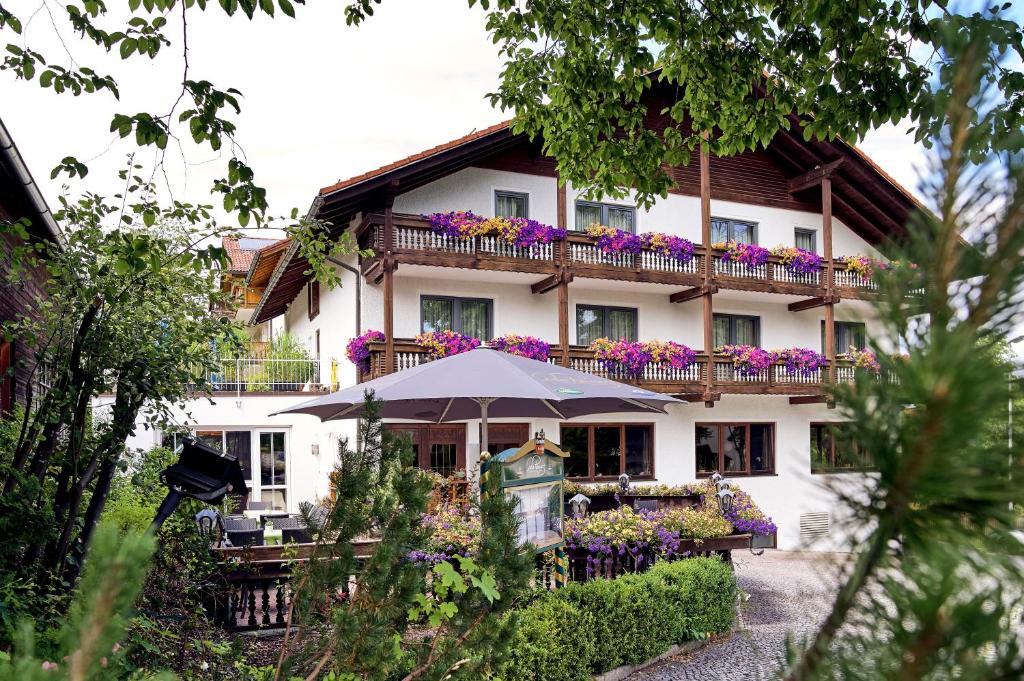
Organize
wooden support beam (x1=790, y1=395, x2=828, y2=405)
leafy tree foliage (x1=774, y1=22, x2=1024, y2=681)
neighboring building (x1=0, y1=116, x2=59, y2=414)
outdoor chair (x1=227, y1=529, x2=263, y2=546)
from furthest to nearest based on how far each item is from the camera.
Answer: wooden support beam (x1=790, y1=395, x2=828, y2=405)
outdoor chair (x1=227, y1=529, x2=263, y2=546)
neighboring building (x1=0, y1=116, x2=59, y2=414)
leafy tree foliage (x1=774, y1=22, x2=1024, y2=681)

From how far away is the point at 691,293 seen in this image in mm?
18812

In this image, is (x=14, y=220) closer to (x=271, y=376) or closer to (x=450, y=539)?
(x=450, y=539)

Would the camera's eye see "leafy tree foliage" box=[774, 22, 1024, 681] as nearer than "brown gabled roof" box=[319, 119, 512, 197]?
Yes

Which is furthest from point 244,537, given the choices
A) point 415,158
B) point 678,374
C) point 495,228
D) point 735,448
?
point 735,448

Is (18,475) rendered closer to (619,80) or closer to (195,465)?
(195,465)

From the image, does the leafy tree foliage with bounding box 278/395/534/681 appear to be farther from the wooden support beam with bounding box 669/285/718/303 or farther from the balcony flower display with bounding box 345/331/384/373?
the wooden support beam with bounding box 669/285/718/303

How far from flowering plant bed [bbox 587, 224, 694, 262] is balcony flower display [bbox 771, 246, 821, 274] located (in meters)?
2.48

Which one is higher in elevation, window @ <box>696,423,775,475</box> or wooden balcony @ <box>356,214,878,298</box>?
wooden balcony @ <box>356,214,878,298</box>

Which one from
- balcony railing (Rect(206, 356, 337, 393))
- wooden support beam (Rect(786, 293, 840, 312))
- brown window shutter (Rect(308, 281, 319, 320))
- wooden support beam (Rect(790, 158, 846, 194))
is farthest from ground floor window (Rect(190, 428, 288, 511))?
wooden support beam (Rect(790, 158, 846, 194))

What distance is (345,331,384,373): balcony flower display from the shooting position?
52.2 ft

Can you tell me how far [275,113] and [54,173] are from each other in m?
2.27

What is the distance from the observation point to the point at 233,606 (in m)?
7.70

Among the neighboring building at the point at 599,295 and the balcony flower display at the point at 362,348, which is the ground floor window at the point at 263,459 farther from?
the balcony flower display at the point at 362,348

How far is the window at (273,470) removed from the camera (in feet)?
61.4
